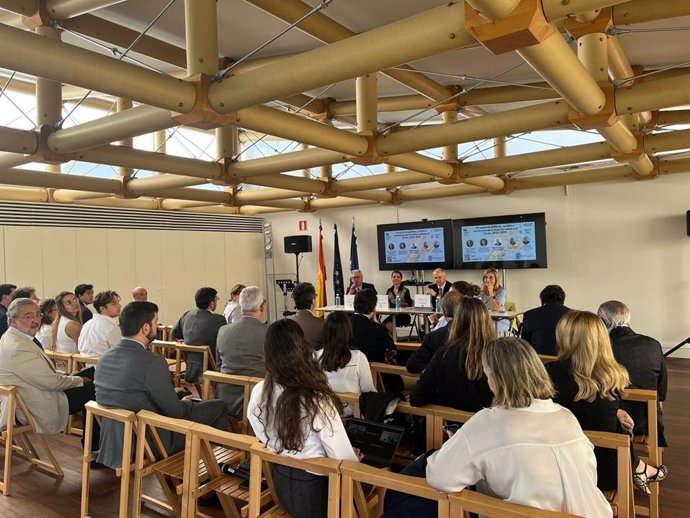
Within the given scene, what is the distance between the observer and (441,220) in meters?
8.77

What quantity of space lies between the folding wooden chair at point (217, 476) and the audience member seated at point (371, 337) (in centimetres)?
144

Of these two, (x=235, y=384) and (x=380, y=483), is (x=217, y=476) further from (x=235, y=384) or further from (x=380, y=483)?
(x=380, y=483)

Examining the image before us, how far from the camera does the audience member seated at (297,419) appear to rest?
2.02 metres

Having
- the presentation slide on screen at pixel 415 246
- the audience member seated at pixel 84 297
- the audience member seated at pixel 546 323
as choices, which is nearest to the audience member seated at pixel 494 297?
the audience member seated at pixel 546 323

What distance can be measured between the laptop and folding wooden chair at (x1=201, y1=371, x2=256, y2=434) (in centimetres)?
85

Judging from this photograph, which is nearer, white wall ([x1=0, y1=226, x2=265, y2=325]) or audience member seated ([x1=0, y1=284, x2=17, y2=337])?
audience member seated ([x1=0, y1=284, x2=17, y2=337])

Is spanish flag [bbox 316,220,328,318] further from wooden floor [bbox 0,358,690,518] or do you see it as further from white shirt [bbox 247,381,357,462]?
white shirt [bbox 247,381,357,462]

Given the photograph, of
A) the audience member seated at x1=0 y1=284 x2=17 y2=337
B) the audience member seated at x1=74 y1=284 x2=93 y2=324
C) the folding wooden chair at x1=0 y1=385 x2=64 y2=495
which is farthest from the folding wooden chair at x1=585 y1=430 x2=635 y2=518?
the audience member seated at x1=74 y1=284 x2=93 y2=324

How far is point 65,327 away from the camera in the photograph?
15.7ft

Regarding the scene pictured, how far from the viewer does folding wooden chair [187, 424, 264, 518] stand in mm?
2174

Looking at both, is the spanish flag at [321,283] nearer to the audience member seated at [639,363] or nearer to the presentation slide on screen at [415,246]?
the presentation slide on screen at [415,246]

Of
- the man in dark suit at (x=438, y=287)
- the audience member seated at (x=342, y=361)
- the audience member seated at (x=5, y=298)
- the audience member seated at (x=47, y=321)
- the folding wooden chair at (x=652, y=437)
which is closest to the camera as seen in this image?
the folding wooden chair at (x=652, y=437)

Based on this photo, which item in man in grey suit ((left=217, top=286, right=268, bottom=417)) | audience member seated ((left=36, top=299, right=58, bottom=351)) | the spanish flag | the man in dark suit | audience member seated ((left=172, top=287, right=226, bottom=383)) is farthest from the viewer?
the spanish flag

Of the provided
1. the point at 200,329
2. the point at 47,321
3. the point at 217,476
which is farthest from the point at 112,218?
the point at 217,476
